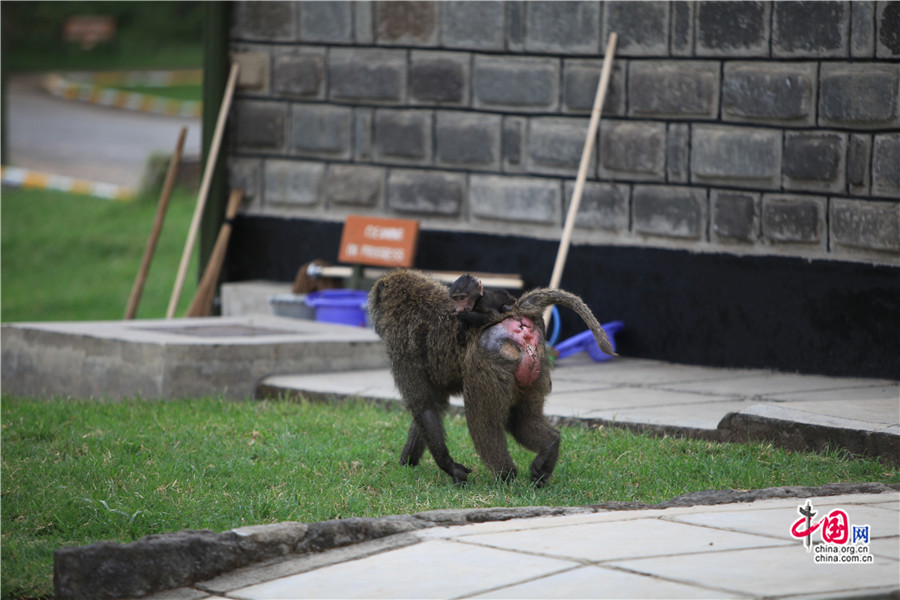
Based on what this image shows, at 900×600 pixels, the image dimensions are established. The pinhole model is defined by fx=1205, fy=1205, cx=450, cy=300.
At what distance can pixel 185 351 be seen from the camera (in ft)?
26.2

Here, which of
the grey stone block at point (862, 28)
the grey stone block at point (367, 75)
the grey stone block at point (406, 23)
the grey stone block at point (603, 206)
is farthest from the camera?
the grey stone block at point (367, 75)

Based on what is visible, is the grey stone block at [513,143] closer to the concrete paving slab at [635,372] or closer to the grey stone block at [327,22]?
the concrete paving slab at [635,372]

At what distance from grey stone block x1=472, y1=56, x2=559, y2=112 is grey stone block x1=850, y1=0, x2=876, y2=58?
7.64ft

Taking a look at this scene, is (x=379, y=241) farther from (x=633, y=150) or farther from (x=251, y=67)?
(x=633, y=150)

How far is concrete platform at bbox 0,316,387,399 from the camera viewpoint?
26.2ft

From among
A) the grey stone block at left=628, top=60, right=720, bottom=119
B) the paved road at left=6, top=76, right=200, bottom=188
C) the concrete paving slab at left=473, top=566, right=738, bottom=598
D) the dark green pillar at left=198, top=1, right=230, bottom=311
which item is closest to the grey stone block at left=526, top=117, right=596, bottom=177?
the grey stone block at left=628, top=60, right=720, bottom=119

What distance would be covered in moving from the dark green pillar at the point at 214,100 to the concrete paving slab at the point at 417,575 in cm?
738

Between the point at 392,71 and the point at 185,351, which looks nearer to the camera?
the point at 185,351

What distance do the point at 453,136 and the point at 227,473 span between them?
4826mm

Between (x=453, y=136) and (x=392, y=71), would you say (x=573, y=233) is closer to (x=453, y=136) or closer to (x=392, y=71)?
(x=453, y=136)

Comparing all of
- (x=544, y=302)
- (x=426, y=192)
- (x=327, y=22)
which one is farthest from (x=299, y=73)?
(x=544, y=302)

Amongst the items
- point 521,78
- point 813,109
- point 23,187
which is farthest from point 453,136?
point 23,187

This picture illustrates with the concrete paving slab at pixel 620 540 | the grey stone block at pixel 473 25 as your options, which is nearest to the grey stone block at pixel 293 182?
the grey stone block at pixel 473 25

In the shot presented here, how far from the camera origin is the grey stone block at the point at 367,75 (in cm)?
1024
